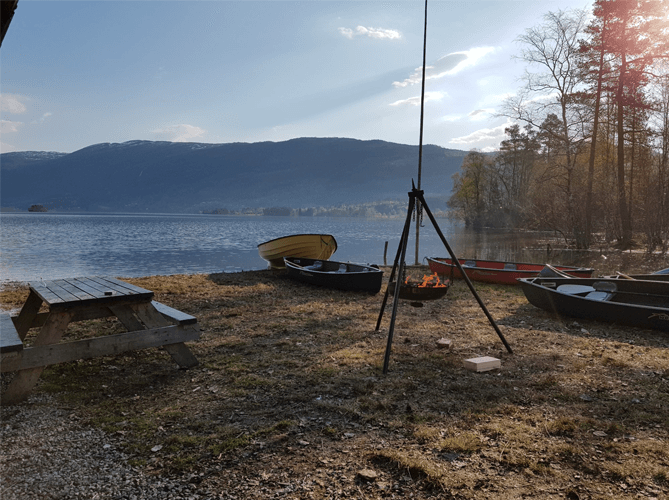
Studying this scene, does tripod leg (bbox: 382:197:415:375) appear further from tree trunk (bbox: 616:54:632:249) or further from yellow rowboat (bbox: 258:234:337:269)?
tree trunk (bbox: 616:54:632:249)

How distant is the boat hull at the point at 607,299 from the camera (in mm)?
8070

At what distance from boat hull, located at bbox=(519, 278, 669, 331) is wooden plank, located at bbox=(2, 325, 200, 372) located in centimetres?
738

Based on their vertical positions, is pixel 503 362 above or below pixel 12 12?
below

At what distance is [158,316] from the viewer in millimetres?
5410

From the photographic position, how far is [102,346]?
194 inches

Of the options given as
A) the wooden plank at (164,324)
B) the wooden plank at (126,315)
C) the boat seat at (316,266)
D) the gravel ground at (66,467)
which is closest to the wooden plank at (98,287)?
the wooden plank at (126,315)

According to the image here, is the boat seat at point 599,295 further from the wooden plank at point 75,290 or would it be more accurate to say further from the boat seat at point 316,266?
the wooden plank at point 75,290

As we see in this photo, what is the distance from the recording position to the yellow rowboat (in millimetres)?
17109

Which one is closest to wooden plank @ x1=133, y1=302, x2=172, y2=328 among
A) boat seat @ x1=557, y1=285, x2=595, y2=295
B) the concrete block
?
the concrete block

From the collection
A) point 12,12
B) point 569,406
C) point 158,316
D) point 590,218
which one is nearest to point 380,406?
point 569,406

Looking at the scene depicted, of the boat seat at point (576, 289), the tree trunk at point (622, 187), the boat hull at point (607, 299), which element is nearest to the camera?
the boat hull at point (607, 299)

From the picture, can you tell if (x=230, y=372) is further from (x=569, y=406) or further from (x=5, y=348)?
(x=569, y=406)

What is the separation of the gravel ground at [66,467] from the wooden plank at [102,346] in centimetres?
57

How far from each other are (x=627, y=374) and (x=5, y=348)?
7.07 m
